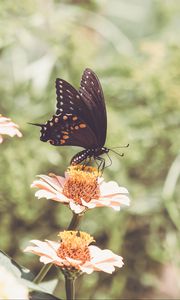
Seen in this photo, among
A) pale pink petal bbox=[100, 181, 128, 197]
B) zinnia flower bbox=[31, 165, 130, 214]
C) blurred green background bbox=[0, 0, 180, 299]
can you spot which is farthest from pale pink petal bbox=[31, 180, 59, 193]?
blurred green background bbox=[0, 0, 180, 299]

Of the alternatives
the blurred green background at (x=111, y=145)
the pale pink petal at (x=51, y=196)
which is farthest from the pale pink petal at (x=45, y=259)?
the blurred green background at (x=111, y=145)

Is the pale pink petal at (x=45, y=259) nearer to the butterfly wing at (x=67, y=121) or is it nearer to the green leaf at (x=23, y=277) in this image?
the green leaf at (x=23, y=277)

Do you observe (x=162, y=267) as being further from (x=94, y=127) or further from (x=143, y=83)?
(x=94, y=127)

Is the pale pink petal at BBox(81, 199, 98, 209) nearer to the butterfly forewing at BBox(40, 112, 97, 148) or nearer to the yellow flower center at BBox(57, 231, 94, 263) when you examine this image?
the yellow flower center at BBox(57, 231, 94, 263)

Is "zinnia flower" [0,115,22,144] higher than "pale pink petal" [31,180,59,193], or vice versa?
"zinnia flower" [0,115,22,144]

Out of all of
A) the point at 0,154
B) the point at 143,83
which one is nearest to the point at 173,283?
the point at 143,83
